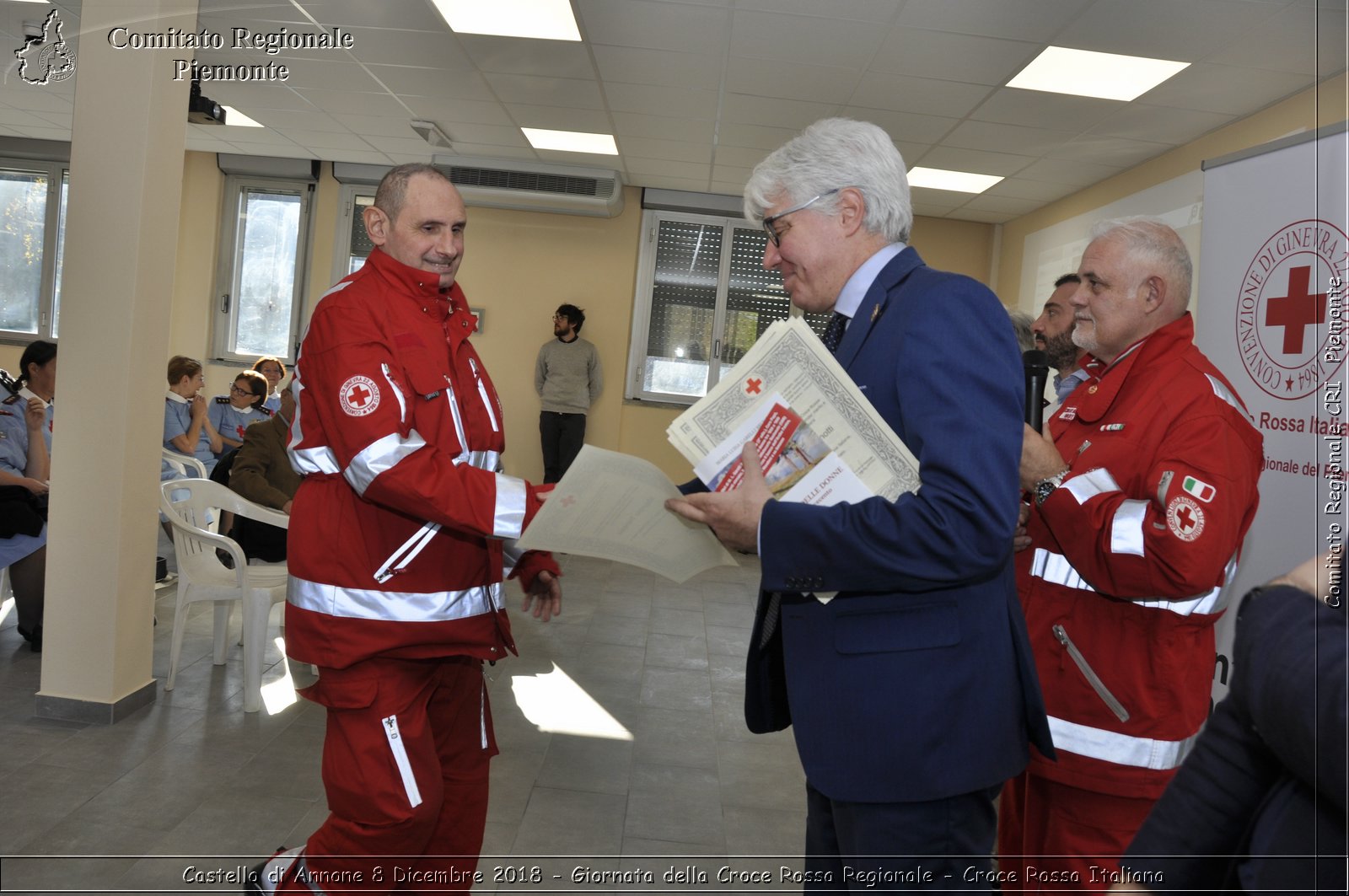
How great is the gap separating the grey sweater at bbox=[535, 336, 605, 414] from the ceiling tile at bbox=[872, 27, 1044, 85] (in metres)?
4.54

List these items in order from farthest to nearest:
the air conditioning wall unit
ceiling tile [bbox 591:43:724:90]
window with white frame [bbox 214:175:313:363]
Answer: window with white frame [bbox 214:175:313:363], the air conditioning wall unit, ceiling tile [bbox 591:43:724:90]

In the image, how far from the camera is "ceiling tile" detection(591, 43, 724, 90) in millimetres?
5359

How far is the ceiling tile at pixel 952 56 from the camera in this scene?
4.73 meters

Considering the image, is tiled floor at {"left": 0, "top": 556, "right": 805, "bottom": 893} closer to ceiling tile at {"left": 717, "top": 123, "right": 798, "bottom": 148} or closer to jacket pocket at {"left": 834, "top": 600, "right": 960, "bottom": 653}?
jacket pocket at {"left": 834, "top": 600, "right": 960, "bottom": 653}

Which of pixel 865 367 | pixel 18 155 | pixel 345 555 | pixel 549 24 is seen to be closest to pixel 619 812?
pixel 345 555

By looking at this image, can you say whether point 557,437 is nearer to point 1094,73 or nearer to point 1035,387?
point 1094,73

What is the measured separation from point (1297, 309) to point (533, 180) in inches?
284

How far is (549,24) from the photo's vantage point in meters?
5.09

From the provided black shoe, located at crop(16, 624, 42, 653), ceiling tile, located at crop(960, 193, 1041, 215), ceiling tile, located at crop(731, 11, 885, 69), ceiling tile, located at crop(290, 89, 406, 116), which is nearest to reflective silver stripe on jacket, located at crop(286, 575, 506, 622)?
black shoe, located at crop(16, 624, 42, 653)

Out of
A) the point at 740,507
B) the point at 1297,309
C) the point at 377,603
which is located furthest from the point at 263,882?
the point at 1297,309

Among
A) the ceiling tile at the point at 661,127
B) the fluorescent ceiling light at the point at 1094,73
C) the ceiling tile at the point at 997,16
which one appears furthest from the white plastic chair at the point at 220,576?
the fluorescent ceiling light at the point at 1094,73

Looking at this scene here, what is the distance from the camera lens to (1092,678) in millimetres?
1668

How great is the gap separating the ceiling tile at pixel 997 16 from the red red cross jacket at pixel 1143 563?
315cm

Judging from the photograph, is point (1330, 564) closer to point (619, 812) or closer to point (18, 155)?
point (619, 812)
